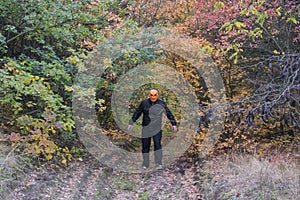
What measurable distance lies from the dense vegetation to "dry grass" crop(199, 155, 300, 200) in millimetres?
769

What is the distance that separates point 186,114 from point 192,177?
1693 mm

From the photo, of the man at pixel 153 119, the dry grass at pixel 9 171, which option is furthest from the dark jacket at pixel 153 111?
the dry grass at pixel 9 171

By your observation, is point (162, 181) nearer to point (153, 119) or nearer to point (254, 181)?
point (153, 119)

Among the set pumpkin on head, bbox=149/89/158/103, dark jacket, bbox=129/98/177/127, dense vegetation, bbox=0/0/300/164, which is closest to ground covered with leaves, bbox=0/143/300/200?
dense vegetation, bbox=0/0/300/164

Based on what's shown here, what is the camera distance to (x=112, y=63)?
717cm

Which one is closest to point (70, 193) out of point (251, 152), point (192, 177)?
point (192, 177)

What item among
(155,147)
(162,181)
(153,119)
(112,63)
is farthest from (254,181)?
(112,63)

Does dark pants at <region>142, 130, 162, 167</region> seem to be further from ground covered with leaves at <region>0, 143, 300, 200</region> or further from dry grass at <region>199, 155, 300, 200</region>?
dry grass at <region>199, 155, 300, 200</region>

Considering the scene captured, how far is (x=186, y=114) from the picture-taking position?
26.0ft

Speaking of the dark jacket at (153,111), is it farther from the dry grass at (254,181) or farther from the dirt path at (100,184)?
the dry grass at (254,181)

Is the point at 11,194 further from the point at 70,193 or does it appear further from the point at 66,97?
the point at 66,97

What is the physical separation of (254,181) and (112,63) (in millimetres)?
3659

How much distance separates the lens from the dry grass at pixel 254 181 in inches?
194

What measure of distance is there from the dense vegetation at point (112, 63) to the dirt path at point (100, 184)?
0.45 m
